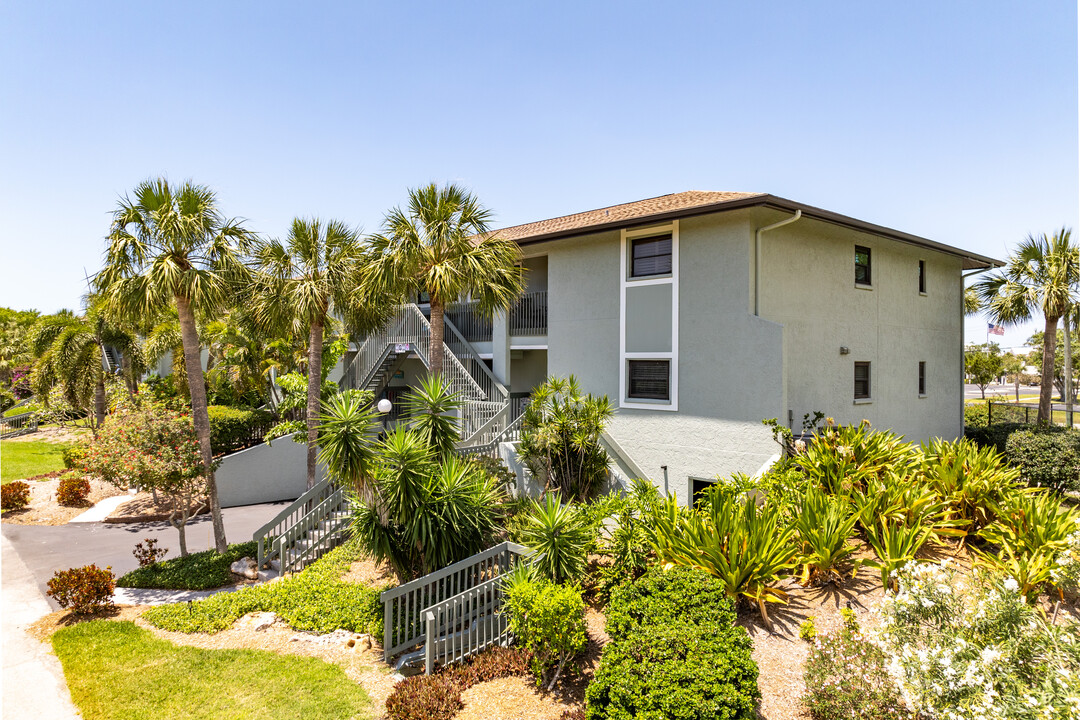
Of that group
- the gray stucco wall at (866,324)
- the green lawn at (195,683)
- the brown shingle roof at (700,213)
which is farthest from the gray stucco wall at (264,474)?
the gray stucco wall at (866,324)

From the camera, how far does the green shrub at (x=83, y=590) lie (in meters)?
10.3

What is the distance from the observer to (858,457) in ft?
34.7

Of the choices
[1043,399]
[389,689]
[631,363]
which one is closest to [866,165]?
[631,363]

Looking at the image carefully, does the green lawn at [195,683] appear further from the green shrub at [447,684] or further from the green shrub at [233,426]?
the green shrub at [233,426]

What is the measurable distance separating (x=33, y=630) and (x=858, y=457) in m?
15.2

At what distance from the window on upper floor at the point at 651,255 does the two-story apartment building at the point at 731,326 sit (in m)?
0.03

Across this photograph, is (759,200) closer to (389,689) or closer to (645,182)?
(645,182)

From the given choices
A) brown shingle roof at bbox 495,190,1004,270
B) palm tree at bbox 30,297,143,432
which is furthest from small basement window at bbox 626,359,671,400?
palm tree at bbox 30,297,143,432

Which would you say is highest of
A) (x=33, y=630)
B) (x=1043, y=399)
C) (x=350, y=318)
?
(x=350, y=318)

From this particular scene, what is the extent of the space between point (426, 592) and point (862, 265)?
14.5 meters

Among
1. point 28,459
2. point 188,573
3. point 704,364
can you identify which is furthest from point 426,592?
point 28,459

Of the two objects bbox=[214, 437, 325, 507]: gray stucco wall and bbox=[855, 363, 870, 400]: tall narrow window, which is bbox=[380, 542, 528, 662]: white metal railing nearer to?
bbox=[855, 363, 870, 400]: tall narrow window

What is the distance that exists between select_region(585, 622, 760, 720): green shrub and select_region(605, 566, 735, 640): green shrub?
171 millimetres

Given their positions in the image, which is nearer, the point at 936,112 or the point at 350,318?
the point at 936,112
